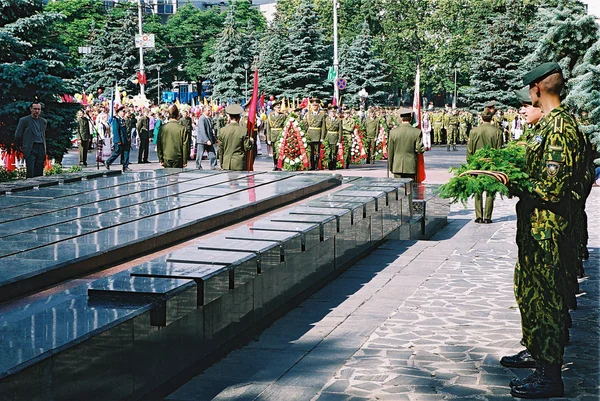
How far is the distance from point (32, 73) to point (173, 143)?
4.89 meters

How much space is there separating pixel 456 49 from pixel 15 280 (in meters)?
62.0

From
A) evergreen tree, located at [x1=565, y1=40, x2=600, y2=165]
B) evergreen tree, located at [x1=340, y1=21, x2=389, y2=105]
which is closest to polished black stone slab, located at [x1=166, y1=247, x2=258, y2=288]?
evergreen tree, located at [x1=565, y1=40, x2=600, y2=165]

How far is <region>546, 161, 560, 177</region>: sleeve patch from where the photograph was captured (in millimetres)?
5871

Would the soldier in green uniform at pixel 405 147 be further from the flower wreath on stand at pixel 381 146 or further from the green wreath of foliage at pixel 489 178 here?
the flower wreath on stand at pixel 381 146

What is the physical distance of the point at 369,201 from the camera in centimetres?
1195

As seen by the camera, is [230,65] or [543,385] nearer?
[543,385]

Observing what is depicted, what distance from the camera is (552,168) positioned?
5879 mm

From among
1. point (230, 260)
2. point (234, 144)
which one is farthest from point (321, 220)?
point (234, 144)

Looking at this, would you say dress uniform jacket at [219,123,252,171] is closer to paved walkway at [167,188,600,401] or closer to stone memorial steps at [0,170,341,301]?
stone memorial steps at [0,170,341,301]

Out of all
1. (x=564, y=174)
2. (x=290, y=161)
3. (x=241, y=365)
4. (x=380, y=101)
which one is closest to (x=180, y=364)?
(x=241, y=365)

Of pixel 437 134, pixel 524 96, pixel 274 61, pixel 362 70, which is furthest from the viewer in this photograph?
pixel 362 70

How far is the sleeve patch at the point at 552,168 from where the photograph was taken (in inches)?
231

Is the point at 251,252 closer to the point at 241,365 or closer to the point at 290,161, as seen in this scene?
the point at 241,365

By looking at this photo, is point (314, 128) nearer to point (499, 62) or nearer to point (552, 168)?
point (552, 168)
